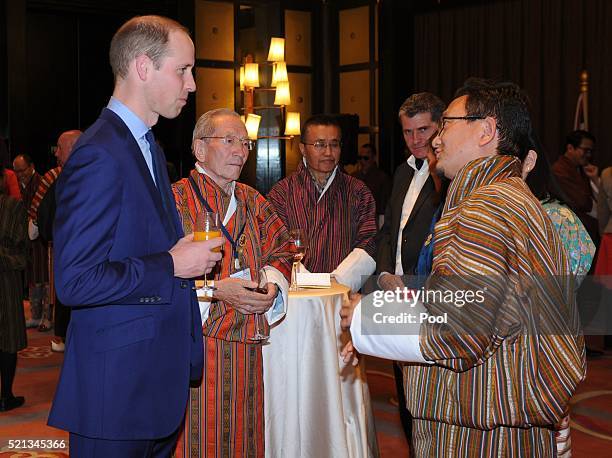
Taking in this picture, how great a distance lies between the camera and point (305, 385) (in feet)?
10.7

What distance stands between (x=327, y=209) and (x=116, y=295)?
2285 millimetres

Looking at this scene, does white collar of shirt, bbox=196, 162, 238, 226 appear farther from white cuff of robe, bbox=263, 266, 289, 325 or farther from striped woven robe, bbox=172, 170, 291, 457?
white cuff of robe, bbox=263, 266, 289, 325

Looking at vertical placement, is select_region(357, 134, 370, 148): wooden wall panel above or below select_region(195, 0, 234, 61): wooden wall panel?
below

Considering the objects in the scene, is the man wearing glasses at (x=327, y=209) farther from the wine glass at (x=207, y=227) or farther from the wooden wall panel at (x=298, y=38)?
the wooden wall panel at (x=298, y=38)

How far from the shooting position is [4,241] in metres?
4.63

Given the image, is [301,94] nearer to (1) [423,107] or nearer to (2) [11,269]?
(2) [11,269]

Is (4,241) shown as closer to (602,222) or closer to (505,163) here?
(505,163)

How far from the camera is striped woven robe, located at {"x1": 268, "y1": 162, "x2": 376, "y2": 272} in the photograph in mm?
3908

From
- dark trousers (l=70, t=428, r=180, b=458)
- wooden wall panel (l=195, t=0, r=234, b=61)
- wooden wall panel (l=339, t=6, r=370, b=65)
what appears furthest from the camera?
wooden wall panel (l=339, t=6, r=370, b=65)

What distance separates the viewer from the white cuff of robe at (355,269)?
3.76 metres

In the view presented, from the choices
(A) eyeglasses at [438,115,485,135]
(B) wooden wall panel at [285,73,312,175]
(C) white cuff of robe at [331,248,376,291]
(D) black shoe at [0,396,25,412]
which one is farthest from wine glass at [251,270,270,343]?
(B) wooden wall panel at [285,73,312,175]

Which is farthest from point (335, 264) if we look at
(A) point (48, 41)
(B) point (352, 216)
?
(A) point (48, 41)

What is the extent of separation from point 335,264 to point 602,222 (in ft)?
11.7

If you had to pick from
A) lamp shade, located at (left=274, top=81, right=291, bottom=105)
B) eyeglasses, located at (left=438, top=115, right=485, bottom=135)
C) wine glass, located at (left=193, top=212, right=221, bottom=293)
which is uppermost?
lamp shade, located at (left=274, top=81, right=291, bottom=105)
